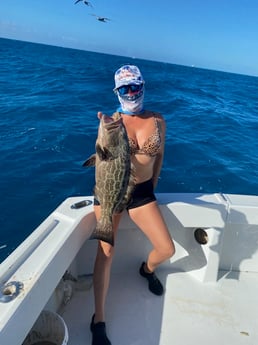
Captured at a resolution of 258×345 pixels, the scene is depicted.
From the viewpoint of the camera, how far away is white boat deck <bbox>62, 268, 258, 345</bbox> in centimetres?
282

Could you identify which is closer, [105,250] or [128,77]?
[128,77]

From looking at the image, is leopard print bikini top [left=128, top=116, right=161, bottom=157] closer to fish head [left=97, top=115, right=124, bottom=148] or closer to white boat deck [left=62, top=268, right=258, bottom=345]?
fish head [left=97, top=115, right=124, bottom=148]

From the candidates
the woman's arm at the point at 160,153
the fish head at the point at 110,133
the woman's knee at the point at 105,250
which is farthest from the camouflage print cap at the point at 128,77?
the woman's knee at the point at 105,250

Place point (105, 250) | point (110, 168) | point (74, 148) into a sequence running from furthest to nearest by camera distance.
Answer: point (74, 148), point (105, 250), point (110, 168)

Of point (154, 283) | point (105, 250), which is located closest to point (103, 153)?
point (105, 250)

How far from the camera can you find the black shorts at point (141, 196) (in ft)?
9.08

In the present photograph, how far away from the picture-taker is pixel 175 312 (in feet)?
10.1

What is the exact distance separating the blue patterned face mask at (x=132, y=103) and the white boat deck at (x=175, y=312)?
5.72ft

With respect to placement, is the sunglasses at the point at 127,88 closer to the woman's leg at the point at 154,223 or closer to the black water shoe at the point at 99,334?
the woman's leg at the point at 154,223

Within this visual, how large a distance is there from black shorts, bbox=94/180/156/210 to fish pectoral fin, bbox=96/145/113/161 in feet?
1.87

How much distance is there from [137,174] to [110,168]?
0.50 m

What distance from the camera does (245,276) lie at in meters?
3.62

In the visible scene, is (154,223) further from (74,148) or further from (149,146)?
(74,148)

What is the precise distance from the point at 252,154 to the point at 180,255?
7.29 m
